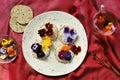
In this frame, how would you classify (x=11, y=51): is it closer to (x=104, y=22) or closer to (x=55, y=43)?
(x=55, y=43)

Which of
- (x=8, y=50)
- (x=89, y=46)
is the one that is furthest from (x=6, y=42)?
(x=89, y=46)

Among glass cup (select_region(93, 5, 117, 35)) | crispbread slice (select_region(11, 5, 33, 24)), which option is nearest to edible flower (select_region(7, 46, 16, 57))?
crispbread slice (select_region(11, 5, 33, 24))

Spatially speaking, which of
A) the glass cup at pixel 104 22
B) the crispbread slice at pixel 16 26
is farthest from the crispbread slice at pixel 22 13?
the glass cup at pixel 104 22

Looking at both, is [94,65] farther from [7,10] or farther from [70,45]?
[7,10]

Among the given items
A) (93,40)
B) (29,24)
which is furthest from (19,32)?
(93,40)

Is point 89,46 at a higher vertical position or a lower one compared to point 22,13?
lower

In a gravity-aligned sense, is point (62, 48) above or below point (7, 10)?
below
